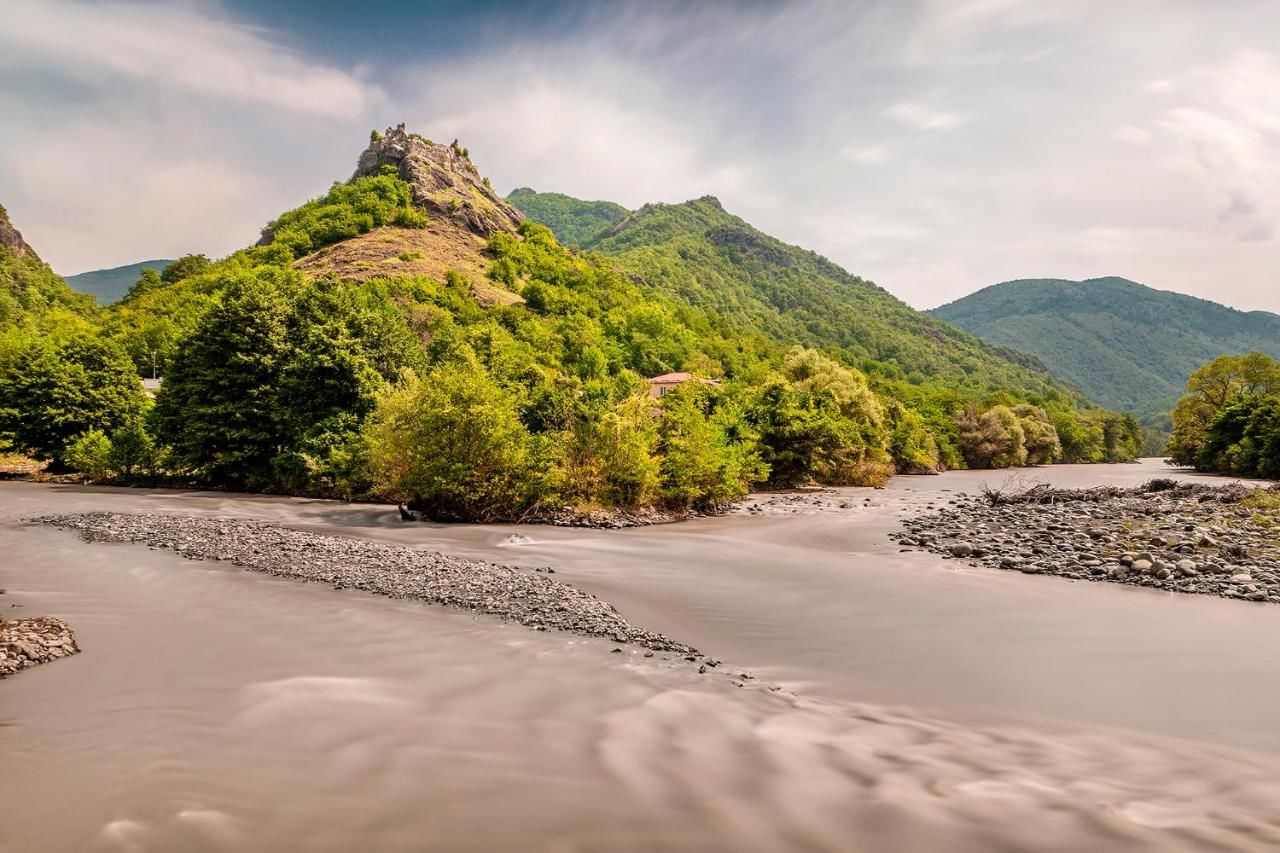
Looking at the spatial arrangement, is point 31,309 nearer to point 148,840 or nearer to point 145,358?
point 145,358

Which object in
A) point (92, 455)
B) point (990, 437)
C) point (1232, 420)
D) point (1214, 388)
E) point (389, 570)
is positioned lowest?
point (389, 570)

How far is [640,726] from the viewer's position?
26.6 feet

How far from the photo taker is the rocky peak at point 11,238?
163500 mm

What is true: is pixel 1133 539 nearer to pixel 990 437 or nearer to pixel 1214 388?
pixel 990 437

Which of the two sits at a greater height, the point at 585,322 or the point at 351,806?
the point at 585,322

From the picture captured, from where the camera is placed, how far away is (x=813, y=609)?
15219 millimetres

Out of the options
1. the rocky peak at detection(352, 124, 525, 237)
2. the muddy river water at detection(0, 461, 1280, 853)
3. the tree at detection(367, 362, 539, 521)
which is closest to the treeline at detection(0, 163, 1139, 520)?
the tree at detection(367, 362, 539, 521)

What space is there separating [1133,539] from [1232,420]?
5736 cm

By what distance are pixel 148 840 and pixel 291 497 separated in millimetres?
35779

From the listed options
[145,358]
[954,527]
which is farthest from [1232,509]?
[145,358]

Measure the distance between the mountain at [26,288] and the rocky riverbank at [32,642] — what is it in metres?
111

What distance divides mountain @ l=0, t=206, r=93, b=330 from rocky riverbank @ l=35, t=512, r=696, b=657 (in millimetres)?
99312

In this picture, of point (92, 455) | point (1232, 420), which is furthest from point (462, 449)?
point (1232, 420)

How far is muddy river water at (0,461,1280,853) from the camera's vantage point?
19.5 ft
